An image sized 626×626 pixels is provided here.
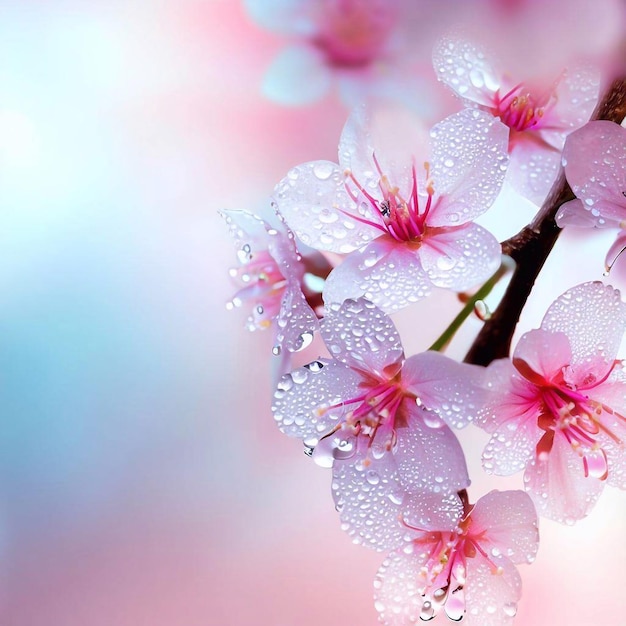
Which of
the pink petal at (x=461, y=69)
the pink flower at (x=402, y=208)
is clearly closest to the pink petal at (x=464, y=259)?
the pink flower at (x=402, y=208)

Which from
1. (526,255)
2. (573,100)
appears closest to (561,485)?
(526,255)

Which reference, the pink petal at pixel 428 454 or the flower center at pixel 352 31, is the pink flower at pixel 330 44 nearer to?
the flower center at pixel 352 31

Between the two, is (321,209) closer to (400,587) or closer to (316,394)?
(316,394)

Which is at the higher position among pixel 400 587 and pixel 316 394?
pixel 316 394

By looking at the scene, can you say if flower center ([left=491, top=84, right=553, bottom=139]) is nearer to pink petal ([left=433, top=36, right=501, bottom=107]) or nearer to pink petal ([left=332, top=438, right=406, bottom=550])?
pink petal ([left=433, top=36, right=501, bottom=107])

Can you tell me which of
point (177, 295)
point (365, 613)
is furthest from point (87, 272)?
point (365, 613)

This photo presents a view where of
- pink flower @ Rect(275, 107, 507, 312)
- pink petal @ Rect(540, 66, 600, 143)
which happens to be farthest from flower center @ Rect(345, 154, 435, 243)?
pink petal @ Rect(540, 66, 600, 143)
